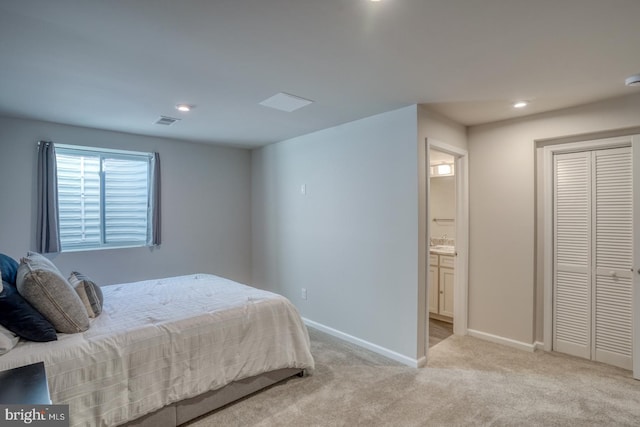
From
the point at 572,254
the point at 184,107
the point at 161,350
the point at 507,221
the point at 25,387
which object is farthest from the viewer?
the point at 507,221

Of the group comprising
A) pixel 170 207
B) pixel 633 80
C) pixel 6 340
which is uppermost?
pixel 633 80

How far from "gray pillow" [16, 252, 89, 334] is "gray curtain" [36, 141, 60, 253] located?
1810 millimetres

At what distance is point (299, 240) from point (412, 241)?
174 cm

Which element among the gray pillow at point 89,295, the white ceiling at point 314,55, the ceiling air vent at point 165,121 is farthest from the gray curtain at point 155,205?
the gray pillow at point 89,295

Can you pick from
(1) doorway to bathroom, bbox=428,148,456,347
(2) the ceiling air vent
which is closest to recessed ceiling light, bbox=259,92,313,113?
(2) the ceiling air vent

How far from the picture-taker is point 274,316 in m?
2.70

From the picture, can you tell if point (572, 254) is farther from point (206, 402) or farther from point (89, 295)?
point (89, 295)

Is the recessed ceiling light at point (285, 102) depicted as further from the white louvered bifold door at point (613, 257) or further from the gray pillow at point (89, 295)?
the white louvered bifold door at point (613, 257)

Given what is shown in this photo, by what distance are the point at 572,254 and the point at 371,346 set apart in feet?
7.14

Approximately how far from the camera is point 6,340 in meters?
1.79

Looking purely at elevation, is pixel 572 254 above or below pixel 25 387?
above

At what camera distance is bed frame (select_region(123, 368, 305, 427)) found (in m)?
2.11

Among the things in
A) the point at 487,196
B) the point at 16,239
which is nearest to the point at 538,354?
the point at 487,196

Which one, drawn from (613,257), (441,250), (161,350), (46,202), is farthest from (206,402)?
(613,257)
